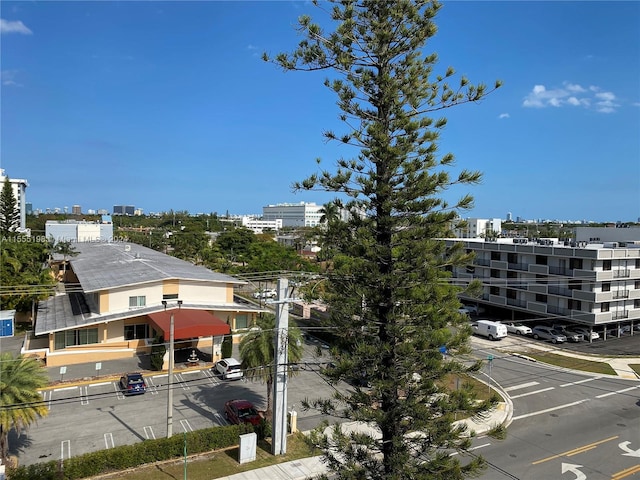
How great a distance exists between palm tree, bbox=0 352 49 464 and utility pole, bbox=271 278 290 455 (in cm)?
712

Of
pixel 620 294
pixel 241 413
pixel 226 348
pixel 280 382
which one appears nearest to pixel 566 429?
pixel 280 382

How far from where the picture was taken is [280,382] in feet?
52.1

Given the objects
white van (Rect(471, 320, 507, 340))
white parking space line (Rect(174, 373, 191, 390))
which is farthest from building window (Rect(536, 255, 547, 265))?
white parking space line (Rect(174, 373, 191, 390))

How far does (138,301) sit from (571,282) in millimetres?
31542

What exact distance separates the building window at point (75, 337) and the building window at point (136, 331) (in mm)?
1823

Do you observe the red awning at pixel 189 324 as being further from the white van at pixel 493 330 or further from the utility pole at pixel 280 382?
the white van at pixel 493 330

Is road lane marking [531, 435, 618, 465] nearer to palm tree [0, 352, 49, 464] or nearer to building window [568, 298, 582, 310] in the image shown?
palm tree [0, 352, 49, 464]

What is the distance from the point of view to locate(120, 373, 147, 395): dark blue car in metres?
21.5

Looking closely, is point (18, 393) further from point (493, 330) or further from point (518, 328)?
point (518, 328)

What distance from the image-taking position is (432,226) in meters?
9.46

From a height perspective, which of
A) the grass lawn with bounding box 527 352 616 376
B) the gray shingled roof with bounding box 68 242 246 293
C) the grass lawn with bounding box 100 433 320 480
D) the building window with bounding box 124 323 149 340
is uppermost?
the gray shingled roof with bounding box 68 242 246 293

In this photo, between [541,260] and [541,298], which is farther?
[541,260]

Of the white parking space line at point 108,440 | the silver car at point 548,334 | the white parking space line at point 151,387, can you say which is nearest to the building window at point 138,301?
the white parking space line at point 151,387

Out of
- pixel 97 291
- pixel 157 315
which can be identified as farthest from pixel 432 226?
pixel 97 291
